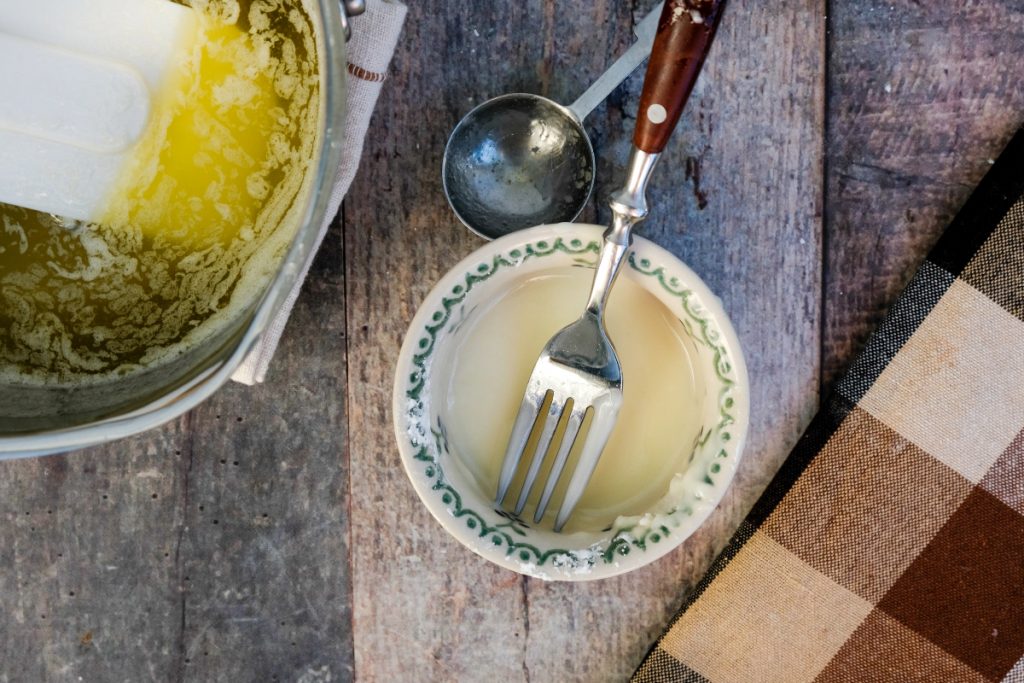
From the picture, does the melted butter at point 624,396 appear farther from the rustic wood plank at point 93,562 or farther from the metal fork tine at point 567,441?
the rustic wood plank at point 93,562

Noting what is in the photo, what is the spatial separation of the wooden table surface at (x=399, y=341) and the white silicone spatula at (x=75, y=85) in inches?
6.9

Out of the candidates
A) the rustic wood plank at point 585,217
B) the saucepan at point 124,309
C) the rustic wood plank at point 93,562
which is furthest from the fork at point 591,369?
the rustic wood plank at point 93,562

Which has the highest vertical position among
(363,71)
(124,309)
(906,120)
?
(906,120)

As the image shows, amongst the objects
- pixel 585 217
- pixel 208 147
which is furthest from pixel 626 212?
pixel 208 147

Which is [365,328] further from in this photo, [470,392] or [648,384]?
[648,384]

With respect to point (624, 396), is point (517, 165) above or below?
above

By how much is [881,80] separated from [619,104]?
219 millimetres

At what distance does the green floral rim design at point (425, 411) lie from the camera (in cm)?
62

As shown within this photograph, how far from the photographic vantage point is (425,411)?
2.10 ft

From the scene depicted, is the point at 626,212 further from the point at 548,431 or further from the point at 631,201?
the point at 548,431

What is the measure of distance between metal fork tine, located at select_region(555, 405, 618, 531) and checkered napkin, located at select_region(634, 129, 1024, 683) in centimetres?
16

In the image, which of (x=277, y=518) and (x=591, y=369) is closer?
(x=591, y=369)

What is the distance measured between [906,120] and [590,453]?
38 cm

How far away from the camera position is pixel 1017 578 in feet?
2.35
